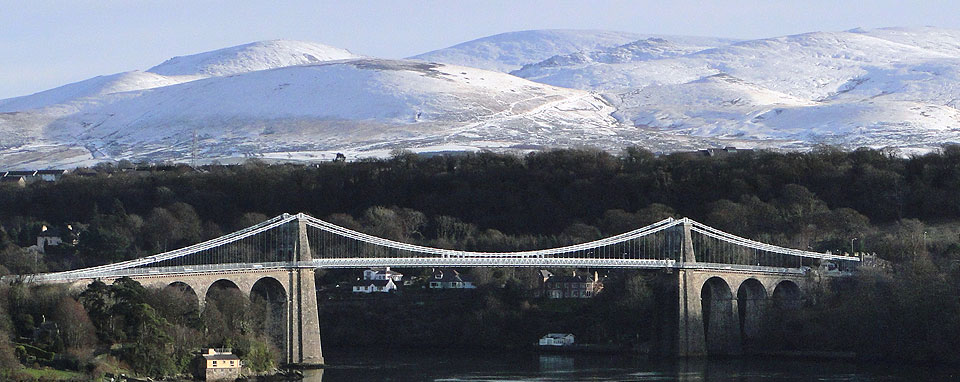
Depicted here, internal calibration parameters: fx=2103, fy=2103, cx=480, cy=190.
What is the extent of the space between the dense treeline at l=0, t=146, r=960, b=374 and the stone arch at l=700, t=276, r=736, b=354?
2.09 metres

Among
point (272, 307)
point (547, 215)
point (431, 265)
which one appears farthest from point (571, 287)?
point (547, 215)

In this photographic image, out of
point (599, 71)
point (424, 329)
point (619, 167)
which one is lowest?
point (424, 329)

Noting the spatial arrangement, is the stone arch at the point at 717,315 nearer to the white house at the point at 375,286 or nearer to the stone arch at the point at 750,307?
the stone arch at the point at 750,307

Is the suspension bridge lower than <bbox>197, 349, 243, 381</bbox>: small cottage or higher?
higher

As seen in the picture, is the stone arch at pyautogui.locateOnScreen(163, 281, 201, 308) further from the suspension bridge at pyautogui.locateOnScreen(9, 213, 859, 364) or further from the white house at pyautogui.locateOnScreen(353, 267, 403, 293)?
the white house at pyautogui.locateOnScreen(353, 267, 403, 293)

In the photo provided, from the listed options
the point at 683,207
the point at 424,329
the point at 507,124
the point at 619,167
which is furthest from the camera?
the point at 507,124

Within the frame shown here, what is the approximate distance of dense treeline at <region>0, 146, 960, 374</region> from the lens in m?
68.4

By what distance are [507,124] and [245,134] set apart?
1866 centimetres

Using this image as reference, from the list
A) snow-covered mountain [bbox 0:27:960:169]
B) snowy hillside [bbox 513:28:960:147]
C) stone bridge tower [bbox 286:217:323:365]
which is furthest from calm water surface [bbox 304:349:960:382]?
snowy hillside [bbox 513:28:960:147]

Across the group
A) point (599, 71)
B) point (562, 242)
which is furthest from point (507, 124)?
point (562, 242)

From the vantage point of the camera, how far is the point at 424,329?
78.1m

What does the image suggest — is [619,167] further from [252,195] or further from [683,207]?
[252,195]

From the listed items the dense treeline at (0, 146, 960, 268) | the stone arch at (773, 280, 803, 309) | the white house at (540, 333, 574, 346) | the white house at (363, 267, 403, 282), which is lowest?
the white house at (540, 333, 574, 346)

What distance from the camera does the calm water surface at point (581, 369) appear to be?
61625mm
